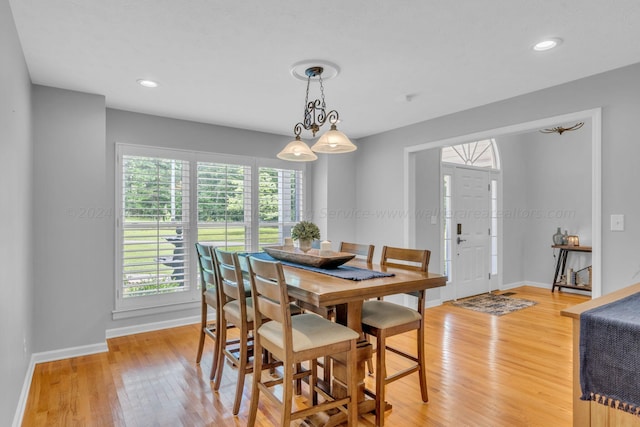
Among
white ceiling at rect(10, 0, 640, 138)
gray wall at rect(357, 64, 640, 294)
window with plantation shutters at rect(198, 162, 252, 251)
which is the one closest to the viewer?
white ceiling at rect(10, 0, 640, 138)

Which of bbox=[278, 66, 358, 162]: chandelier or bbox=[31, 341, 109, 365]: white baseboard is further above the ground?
bbox=[278, 66, 358, 162]: chandelier

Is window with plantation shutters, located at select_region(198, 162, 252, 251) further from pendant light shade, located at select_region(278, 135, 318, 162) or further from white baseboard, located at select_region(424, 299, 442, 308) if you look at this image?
white baseboard, located at select_region(424, 299, 442, 308)

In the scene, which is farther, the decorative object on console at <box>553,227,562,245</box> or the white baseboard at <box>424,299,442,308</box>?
the decorative object on console at <box>553,227,562,245</box>

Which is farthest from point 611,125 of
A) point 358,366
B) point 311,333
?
point 311,333

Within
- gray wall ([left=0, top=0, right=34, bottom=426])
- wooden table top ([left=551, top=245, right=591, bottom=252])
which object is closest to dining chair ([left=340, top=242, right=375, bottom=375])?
gray wall ([left=0, top=0, right=34, bottom=426])

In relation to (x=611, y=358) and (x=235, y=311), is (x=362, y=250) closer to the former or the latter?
(x=235, y=311)

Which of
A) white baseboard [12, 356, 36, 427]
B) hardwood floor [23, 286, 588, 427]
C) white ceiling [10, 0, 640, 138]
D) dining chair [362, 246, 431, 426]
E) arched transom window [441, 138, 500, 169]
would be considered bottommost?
hardwood floor [23, 286, 588, 427]

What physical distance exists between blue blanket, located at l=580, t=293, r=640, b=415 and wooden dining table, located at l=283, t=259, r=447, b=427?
36.3 inches

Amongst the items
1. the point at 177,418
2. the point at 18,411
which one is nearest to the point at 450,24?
the point at 177,418

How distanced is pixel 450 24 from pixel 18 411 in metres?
3.48

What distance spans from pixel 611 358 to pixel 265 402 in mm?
1981

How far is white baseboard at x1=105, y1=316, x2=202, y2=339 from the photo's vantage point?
3.76m

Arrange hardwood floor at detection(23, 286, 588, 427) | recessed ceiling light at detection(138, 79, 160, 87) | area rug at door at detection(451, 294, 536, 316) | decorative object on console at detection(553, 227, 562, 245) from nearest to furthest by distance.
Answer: hardwood floor at detection(23, 286, 588, 427) < recessed ceiling light at detection(138, 79, 160, 87) < area rug at door at detection(451, 294, 536, 316) < decorative object on console at detection(553, 227, 562, 245)

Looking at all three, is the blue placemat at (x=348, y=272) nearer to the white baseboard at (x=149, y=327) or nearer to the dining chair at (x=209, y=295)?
the dining chair at (x=209, y=295)
